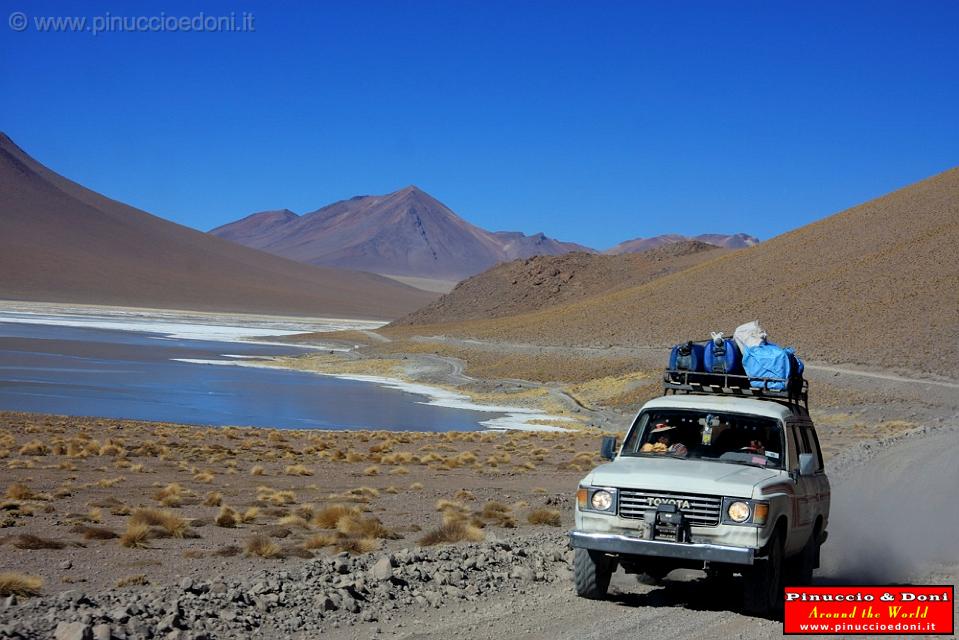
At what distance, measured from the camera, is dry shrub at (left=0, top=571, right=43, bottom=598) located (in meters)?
10.0

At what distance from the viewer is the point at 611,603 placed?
9.91m

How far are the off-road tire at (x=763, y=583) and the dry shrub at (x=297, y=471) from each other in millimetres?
14269

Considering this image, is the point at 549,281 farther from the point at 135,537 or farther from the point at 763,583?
the point at 763,583

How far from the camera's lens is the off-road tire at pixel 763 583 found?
9209mm

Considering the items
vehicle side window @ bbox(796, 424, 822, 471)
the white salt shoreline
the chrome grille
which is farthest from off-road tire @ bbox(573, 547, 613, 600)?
the white salt shoreline

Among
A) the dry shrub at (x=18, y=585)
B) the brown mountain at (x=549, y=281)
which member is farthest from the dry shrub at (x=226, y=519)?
the brown mountain at (x=549, y=281)

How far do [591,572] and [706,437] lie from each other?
1702 millimetres

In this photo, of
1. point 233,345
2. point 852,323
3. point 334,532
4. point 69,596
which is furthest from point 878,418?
point 233,345

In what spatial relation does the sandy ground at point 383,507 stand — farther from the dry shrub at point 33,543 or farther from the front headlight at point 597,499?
the front headlight at point 597,499

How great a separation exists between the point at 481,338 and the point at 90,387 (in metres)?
42.0

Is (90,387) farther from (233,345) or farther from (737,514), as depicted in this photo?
(233,345)

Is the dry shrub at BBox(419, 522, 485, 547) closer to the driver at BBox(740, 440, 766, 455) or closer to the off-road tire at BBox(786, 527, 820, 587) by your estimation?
the off-road tire at BBox(786, 527, 820, 587)

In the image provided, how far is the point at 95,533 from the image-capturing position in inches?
536

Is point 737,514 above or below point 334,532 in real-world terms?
above
